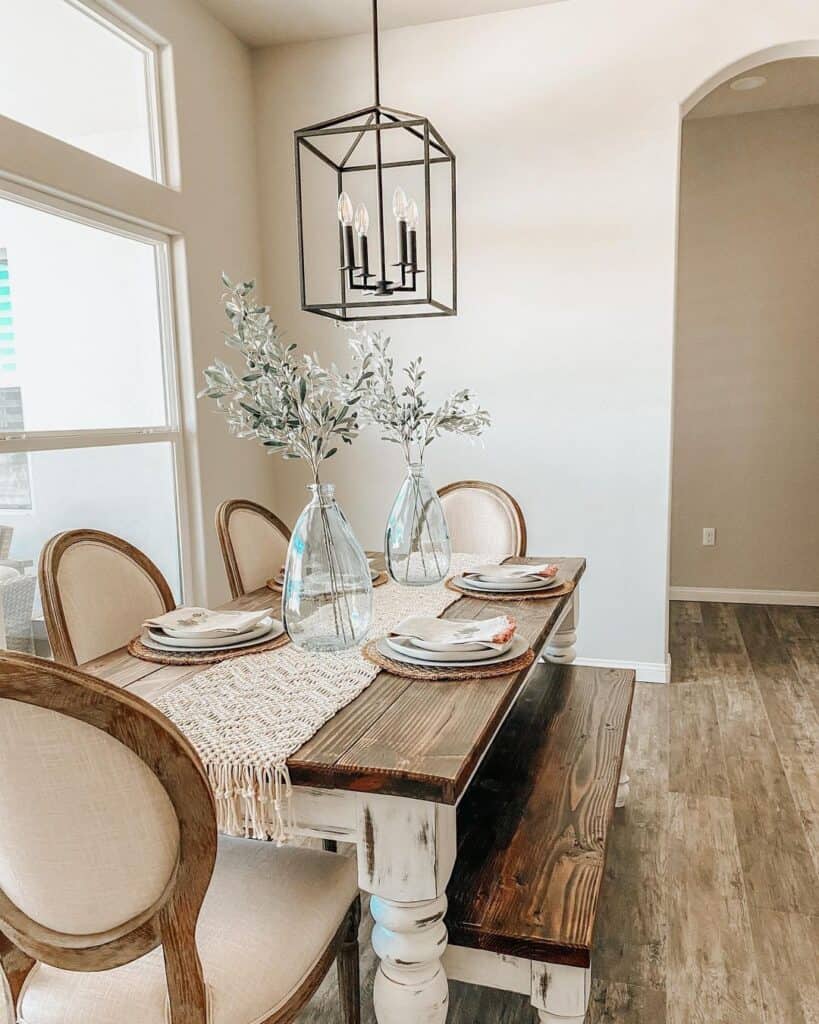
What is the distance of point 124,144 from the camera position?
10.1 feet

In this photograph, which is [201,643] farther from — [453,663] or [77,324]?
[77,324]

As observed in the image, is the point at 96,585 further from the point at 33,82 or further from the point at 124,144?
the point at 124,144

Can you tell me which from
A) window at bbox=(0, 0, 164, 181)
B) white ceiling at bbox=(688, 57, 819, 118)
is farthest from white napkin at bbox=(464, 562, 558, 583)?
white ceiling at bbox=(688, 57, 819, 118)

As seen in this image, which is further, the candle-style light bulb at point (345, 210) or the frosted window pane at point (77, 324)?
the frosted window pane at point (77, 324)

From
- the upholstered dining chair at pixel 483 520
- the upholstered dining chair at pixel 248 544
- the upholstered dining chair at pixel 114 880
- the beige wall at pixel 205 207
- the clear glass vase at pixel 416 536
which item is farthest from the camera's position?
the beige wall at pixel 205 207

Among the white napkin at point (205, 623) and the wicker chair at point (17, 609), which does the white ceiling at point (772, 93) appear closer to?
the white napkin at point (205, 623)

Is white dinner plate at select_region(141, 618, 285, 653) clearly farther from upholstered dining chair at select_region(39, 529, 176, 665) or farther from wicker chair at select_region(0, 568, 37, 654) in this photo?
wicker chair at select_region(0, 568, 37, 654)

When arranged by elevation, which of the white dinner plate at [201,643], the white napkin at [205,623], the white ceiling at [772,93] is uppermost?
the white ceiling at [772,93]

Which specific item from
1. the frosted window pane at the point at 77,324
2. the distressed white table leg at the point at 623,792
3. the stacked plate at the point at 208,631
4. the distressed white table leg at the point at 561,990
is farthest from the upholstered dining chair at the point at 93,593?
the distressed white table leg at the point at 623,792

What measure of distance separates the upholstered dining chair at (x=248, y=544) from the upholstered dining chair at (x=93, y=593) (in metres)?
0.35

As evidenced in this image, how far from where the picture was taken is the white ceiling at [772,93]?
3941 millimetres

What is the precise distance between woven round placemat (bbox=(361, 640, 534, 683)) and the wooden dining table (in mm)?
144

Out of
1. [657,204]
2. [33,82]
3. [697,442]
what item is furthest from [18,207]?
[697,442]

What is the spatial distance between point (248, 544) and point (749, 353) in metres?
3.56
